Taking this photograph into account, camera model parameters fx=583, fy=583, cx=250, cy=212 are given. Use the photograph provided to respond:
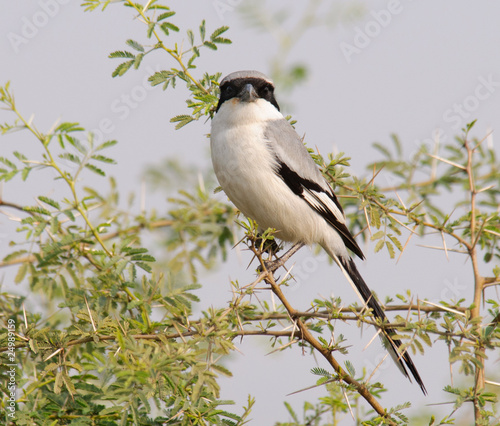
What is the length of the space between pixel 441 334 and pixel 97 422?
1409mm

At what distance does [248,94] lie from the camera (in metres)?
3.78

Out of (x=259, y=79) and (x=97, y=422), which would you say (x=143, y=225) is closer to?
(x=259, y=79)

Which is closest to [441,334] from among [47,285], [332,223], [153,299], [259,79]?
[153,299]

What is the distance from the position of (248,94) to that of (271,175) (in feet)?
1.86

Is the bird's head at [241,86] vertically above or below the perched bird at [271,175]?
above

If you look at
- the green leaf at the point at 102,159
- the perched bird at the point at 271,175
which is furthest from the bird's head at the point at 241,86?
the green leaf at the point at 102,159

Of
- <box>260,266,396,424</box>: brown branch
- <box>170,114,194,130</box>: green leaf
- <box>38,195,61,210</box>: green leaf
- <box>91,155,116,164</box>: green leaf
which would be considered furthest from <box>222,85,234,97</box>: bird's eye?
<box>260,266,396,424</box>: brown branch

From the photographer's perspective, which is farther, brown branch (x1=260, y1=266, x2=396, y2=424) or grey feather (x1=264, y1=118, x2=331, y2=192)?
grey feather (x1=264, y1=118, x2=331, y2=192)

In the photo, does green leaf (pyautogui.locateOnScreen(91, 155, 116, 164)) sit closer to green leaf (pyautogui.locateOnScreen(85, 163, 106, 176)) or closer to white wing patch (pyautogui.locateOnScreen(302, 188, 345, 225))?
green leaf (pyautogui.locateOnScreen(85, 163, 106, 176))

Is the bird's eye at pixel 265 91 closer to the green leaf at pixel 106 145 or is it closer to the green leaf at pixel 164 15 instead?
the green leaf at pixel 164 15

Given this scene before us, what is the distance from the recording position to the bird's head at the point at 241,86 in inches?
150

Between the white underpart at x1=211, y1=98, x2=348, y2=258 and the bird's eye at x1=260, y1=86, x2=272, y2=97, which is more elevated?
the bird's eye at x1=260, y1=86, x2=272, y2=97

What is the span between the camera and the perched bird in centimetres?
357

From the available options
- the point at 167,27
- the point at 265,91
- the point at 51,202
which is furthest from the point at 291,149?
the point at 51,202
